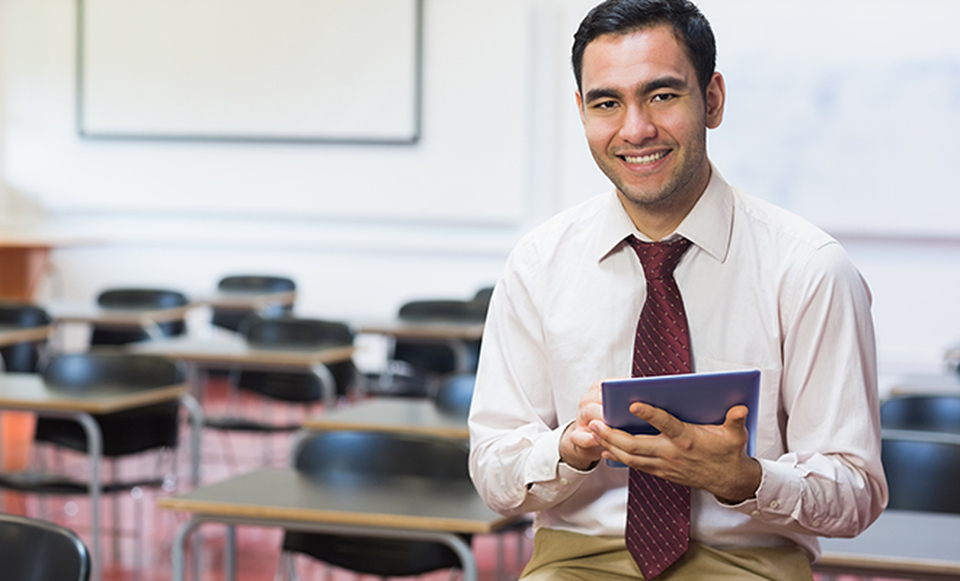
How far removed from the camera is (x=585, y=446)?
1.49m

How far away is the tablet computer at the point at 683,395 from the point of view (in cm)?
135

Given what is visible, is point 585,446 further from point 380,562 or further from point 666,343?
point 380,562

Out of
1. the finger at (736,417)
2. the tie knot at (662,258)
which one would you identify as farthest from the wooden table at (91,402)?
the finger at (736,417)

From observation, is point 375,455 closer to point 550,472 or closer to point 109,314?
point 550,472

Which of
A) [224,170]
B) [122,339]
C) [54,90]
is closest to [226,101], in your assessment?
[224,170]

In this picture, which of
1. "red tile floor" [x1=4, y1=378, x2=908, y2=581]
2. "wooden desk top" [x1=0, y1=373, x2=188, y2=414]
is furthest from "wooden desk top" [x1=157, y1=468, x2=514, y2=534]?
"red tile floor" [x1=4, y1=378, x2=908, y2=581]

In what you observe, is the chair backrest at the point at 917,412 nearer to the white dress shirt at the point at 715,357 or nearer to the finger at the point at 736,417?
the white dress shirt at the point at 715,357

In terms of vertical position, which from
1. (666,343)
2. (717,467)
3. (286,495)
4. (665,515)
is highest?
(666,343)

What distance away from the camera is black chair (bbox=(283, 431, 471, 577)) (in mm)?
2559

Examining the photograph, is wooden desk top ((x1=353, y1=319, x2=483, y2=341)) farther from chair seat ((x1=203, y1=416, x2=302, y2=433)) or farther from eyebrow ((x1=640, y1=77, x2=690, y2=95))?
eyebrow ((x1=640, y1=77, x2=690, y2=95))

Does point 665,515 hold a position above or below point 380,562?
above

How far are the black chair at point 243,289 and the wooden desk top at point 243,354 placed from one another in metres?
1.62

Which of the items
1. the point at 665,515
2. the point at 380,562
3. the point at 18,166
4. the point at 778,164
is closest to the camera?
the point at 665,515

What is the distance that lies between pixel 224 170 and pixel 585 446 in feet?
21.9
